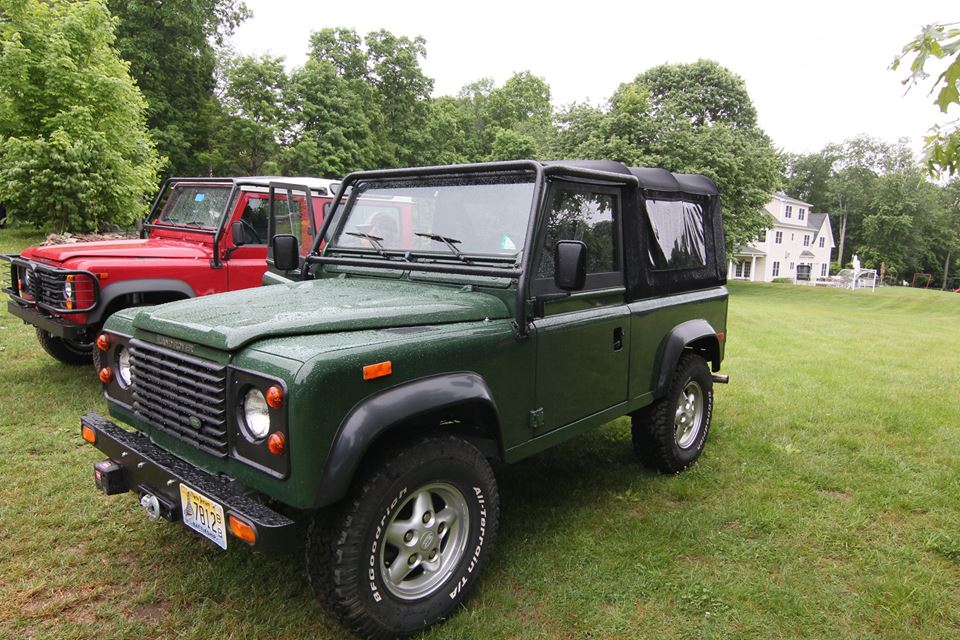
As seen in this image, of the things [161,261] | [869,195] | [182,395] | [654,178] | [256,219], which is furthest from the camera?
[869,195]

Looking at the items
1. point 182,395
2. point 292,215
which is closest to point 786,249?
point 292,215

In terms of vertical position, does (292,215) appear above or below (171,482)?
above

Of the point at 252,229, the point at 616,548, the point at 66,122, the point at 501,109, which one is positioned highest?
the point at 501,109

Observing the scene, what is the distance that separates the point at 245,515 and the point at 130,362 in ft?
3.69

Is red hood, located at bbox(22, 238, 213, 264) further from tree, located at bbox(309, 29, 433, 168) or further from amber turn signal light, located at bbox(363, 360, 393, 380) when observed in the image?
tree, located at bbox(309, 29, 433, 168)

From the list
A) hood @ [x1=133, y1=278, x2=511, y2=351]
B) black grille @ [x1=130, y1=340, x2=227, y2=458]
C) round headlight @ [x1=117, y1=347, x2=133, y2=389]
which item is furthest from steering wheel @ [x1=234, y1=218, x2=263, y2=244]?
black grille @ [x1=130, y1=340, x2=227, y2=458]

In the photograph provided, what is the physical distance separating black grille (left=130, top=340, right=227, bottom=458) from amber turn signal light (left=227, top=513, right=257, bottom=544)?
0.92 feet

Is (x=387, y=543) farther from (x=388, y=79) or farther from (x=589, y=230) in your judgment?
(x=388, y=79)

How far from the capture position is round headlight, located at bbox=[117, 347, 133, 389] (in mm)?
3123

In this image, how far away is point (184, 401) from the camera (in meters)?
2.57

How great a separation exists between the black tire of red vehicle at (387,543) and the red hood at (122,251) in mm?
4647

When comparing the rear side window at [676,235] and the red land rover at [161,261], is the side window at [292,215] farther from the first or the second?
the rear side window at [676,235]

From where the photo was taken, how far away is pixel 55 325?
5.50 m

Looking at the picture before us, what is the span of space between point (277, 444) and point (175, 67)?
33628mm
